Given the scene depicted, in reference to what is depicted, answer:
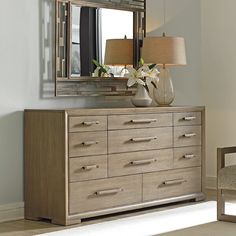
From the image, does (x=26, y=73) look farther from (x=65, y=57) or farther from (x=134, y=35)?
(x=134, y=35)

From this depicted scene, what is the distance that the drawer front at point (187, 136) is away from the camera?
5676 mm

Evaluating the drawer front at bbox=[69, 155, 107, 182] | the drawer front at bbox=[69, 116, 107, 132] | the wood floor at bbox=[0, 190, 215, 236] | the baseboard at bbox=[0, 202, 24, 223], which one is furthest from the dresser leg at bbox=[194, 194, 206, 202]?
the baseboard at bbox=[0, 202, 24, 223]

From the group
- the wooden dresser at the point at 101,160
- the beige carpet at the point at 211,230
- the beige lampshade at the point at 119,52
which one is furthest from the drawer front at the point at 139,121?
the beige carpet at the point at 211,230

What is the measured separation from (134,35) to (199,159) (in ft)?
4.03

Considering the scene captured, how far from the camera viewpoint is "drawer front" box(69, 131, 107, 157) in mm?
Answer: 4848

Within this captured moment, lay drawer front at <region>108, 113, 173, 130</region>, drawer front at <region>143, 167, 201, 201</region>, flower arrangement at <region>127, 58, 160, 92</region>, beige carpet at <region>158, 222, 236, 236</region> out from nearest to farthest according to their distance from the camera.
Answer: beige carpet at <region>158, 222, 236, 236</region> → drawer front at <region>108, 113, 173, 130</region> → drawer front at <region>143, 167, 201, 201</region> → flower arrangement at <region>127, 58, 160, 92</region>

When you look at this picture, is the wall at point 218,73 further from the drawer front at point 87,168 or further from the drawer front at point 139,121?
the drawer front at point 87,168

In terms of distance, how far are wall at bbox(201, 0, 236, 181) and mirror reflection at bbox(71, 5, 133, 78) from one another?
126cm

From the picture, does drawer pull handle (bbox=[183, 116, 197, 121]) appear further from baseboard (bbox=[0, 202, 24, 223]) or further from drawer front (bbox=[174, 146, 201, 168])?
baseboard (bbox=[0, 202, 24, 223])

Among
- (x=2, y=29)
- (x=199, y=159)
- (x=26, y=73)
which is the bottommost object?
(x=199, y=159)

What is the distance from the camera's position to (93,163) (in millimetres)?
4984

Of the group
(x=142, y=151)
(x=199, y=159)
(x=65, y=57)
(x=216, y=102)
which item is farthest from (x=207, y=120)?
(x=65, y=57)

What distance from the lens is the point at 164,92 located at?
585cm

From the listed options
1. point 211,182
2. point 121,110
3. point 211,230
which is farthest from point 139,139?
point 211,182
